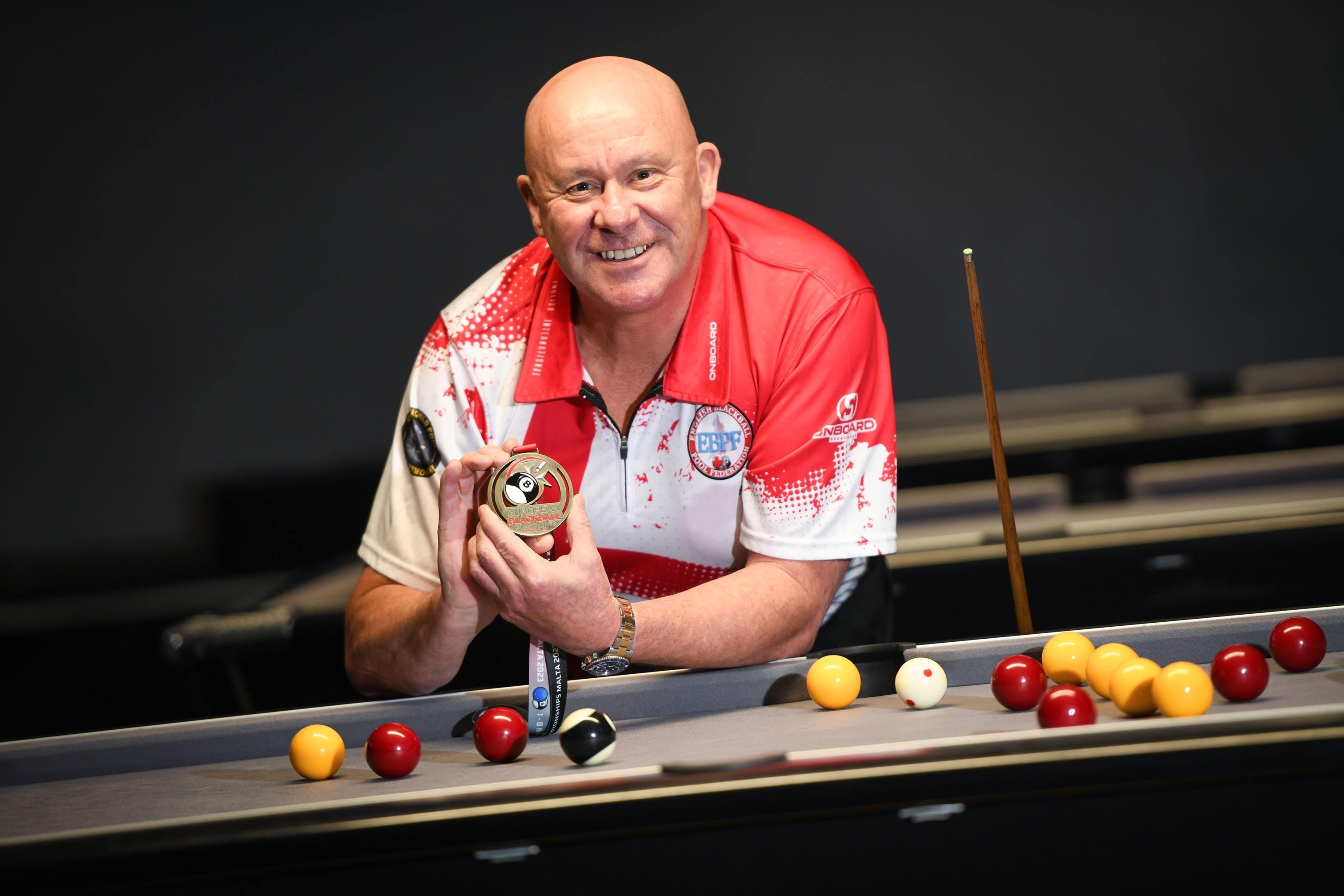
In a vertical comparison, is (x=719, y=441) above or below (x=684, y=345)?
below

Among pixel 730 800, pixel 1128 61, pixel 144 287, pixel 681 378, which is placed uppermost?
pixel 1128 61

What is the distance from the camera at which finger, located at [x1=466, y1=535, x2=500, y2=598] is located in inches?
67.2

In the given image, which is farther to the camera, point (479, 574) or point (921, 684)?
point (479, 574)

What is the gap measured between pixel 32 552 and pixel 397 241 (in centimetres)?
192

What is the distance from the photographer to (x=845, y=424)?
2055 mm

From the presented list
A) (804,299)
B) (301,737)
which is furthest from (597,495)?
(301,737)

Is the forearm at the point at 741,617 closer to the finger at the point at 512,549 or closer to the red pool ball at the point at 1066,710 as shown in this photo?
the finger at the point at 512,549

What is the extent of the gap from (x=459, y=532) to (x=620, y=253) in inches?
20.0

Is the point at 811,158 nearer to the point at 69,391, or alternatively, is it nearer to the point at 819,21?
the point at 819,21

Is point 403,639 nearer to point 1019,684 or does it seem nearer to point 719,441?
point 719,441

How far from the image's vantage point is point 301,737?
61.6 inches

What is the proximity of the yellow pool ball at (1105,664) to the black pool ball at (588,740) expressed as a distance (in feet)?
2.02

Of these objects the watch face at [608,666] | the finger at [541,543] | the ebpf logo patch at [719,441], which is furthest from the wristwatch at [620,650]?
the ebpf logo patch at [719,441]

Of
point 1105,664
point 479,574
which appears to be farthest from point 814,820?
point 479,574
